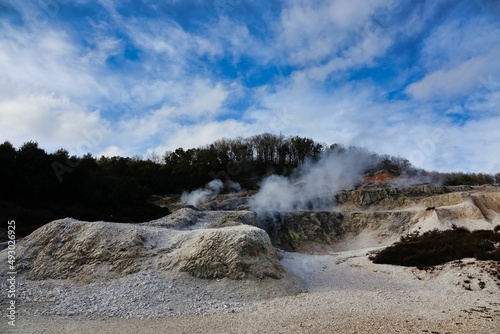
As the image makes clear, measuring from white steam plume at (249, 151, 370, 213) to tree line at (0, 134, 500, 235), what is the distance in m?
3.44

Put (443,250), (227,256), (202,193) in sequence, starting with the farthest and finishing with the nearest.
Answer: (202,193)
(443,250)
(227,256)

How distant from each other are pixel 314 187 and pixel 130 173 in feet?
82.9

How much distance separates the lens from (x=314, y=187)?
45.2 metres

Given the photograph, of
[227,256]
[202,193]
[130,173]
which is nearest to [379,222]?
[227,256]

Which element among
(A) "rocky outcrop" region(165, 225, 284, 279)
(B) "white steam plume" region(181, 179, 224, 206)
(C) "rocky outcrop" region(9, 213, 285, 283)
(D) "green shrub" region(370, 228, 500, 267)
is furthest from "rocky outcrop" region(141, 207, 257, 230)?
(B) "white steam plume" region(181, 179, 224, 206)

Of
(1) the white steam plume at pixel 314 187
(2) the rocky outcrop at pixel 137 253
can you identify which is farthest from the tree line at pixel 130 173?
(2) the rocky outcrop at pixel 137 253

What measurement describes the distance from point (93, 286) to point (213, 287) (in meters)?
4.38

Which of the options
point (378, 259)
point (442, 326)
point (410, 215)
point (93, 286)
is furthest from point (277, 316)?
point (410, 215)

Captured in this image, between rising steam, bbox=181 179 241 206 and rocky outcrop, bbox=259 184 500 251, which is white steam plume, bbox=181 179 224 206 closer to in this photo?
rising steam, bbox=181 179 241 206

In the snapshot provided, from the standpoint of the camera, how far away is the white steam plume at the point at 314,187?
123ft

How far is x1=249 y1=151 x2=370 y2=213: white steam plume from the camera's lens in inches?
Result: 1473

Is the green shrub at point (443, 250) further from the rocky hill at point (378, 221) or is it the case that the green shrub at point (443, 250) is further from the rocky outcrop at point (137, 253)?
the rocky outcrop at point (137, 253)

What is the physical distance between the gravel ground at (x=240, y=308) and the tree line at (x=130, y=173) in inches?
558

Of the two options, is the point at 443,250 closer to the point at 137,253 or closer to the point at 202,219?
the point at 137,253
